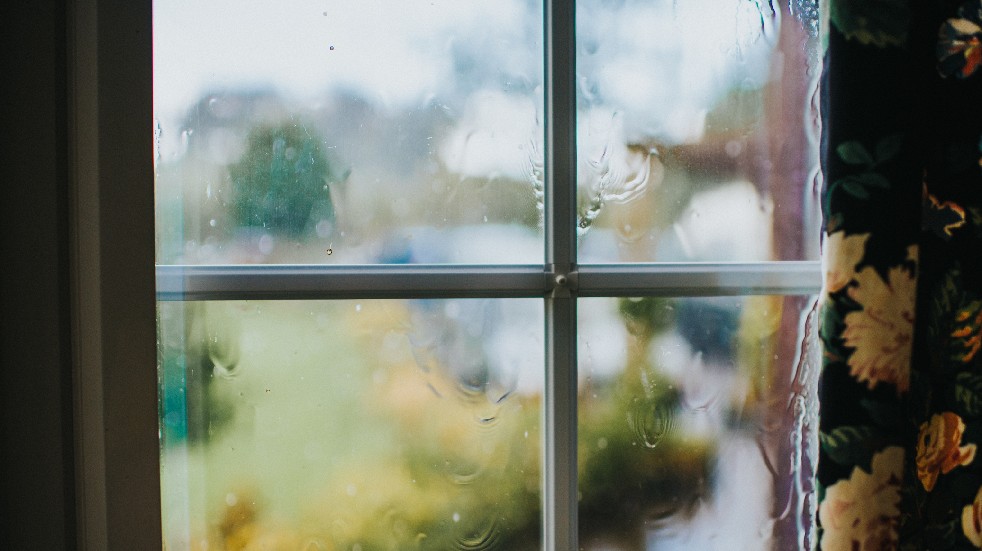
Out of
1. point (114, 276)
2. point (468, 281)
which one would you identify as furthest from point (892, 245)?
point (114, 276)

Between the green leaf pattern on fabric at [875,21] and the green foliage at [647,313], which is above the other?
the green leaf pattern on fabric at [875,21]

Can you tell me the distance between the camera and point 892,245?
0.79 meters

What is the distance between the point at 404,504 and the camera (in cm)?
92

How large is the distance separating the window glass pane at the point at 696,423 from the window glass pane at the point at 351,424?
114mm

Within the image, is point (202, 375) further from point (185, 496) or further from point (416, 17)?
point (416, 17)

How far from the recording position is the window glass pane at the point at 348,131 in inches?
Result: 34.3

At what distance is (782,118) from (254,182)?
2.78 feet

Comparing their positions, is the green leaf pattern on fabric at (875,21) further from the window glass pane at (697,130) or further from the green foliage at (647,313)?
the green foliage at (647,313)

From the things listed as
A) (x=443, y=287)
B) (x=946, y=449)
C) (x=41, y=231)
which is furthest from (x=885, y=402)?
(x=41, y=231)

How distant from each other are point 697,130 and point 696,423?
48 cm

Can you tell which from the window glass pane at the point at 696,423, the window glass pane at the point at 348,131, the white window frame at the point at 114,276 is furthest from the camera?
the window glass pane at the point at 696,423

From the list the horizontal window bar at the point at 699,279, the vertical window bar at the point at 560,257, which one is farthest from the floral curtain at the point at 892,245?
the vertical window bar at the point at 560,257

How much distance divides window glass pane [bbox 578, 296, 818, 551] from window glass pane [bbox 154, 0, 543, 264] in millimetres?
236

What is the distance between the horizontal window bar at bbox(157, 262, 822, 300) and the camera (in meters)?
0.88
